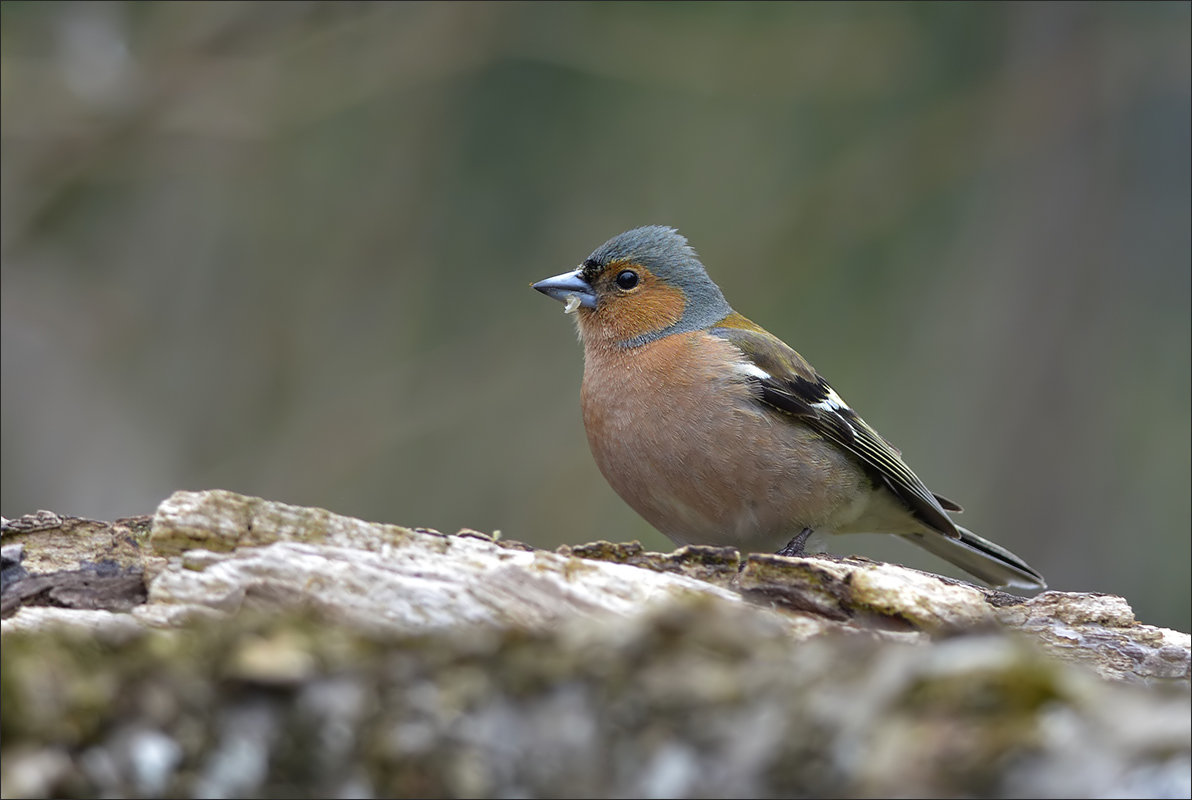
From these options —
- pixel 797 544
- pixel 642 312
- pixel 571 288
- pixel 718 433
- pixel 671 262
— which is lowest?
pixel 797 544

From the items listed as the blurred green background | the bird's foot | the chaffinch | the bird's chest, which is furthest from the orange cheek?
the blurred green background

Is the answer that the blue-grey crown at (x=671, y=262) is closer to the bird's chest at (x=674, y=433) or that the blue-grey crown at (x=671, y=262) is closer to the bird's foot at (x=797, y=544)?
the bird's chest at (x=674, y=433)

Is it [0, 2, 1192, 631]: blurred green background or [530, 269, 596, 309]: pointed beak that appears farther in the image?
[0, 2, 1192, 631]: blurred green background

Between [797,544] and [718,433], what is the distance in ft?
2.15

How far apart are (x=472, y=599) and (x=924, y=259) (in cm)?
1034

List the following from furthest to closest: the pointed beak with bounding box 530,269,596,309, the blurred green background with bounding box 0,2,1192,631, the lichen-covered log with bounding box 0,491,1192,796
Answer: the blurred green background with bounding box 0,2,1192,631 < the pointed beak with bounding box 530,269,596,309 < the lichen-covered log with bounding box 0,491,1192,796

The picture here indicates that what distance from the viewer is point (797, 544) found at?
5312 millimetres

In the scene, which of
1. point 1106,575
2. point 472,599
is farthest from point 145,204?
point 472,599

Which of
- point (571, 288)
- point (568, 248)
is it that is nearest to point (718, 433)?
point (571, 288)

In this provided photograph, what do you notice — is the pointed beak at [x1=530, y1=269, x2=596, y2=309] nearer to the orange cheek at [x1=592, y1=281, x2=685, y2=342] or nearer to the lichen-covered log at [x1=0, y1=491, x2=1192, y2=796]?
the orange cheek at [x1=592, y1=281, x2=685, y2=342]

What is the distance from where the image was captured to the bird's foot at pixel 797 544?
5258 millimetres

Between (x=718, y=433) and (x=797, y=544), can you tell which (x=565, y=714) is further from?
(x=797, y=544)

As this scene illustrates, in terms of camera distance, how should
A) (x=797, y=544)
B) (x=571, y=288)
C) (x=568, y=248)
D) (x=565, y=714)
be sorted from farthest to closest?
1. (x=568, y=248)
2. (x=571, y=288)
3. (x=797, y=544)
4. (x=565, y=714)

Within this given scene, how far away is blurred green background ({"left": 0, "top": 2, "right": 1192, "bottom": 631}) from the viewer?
1040cm
